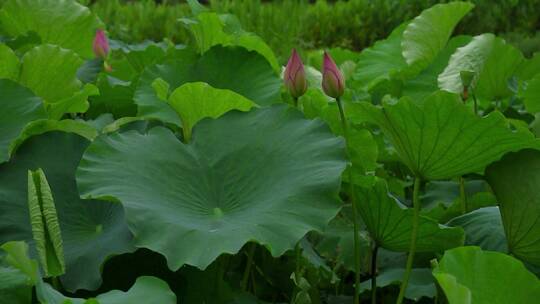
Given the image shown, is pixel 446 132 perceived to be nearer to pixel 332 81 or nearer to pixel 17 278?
pixel 332 81

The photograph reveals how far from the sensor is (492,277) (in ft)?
2.69

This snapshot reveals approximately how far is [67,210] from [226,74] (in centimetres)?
→ 38

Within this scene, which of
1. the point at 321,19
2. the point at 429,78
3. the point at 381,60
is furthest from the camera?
the point at 321,19

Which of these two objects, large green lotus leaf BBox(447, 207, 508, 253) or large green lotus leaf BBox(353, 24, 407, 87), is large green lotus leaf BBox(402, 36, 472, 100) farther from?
large green lotus leaf BBox(447, 207, 508, 253)

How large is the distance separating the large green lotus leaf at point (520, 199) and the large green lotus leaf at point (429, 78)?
60 centimetres

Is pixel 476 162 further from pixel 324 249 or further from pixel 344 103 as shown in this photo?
pixel 324 249

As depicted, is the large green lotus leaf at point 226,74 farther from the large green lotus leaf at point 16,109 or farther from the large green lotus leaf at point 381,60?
the large green lotus leaf at point 381,60

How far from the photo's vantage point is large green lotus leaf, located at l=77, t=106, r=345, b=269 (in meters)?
0.88

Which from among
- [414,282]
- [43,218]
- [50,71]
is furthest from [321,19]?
[43,218]

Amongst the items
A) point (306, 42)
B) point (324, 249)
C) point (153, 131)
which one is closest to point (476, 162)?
point (324, 249)

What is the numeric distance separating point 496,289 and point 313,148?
273 millimetres

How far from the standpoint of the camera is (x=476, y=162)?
997 millimetres

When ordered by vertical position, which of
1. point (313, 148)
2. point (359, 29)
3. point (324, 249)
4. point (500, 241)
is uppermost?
point (313, 148)

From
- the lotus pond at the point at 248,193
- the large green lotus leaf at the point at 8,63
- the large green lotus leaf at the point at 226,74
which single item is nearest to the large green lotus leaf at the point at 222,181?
the lotus pond at the point at 248,193
